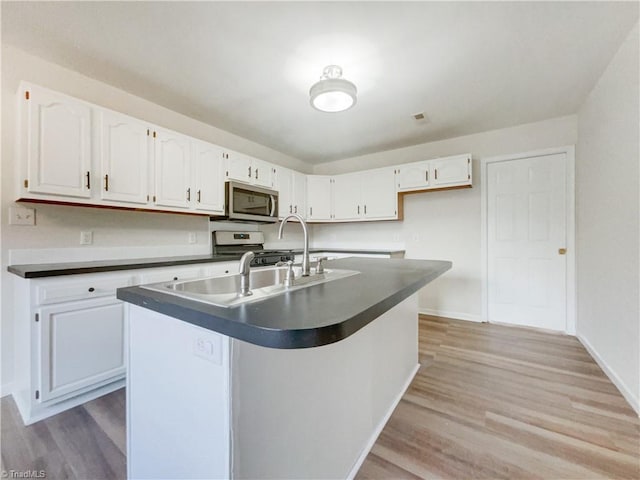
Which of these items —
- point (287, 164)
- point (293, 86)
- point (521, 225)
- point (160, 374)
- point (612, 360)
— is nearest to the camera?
point (160, 374)

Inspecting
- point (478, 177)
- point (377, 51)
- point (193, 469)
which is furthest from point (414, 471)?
point (478, 177)

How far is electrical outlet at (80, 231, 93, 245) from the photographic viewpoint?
2.18 metres

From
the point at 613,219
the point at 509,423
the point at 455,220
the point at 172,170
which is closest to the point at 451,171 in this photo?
the point at 455,220

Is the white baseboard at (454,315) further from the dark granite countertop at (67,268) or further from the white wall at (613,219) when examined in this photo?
the dark granite countertop at (67,268)

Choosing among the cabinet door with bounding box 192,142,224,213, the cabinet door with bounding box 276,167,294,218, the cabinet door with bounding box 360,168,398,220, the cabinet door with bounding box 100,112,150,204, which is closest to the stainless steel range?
the cabinet door with bounding box 192,142,224,213

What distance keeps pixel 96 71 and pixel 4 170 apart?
0.96 meters

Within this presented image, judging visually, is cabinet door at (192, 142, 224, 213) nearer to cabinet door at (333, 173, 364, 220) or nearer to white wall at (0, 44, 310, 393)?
white wall at (0, 44, 310, 393)

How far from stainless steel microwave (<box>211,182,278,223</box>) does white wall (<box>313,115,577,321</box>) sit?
168 cm

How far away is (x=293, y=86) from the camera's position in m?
2.32

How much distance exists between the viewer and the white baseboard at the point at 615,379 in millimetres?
1664

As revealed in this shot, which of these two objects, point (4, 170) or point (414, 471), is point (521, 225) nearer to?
point (414, 471)

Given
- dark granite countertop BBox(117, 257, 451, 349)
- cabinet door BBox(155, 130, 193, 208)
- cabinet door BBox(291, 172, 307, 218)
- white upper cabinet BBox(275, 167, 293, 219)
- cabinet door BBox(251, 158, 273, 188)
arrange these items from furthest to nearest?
cabinet door BBox(291, 172, 307, 218)
white upper cabinet BBox(275, 167, 293, 219)
cabinet door BBox(251, 158, 273, 188)
cabinet door BBox(155, 130, 193, 208)
dark granite countertop BBox(117, 257, 451, 349)

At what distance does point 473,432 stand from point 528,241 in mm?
2482

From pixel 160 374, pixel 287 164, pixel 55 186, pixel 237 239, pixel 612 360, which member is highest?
pixel 287 164
